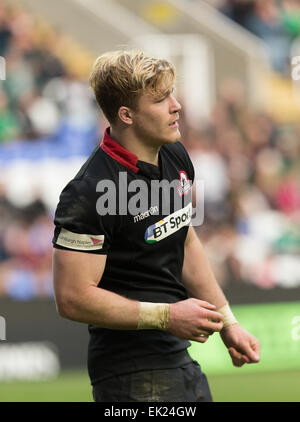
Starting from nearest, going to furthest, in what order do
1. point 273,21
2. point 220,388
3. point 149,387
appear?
point 149,387, point 220,388, point 273,21

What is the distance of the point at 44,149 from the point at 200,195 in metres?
3.23

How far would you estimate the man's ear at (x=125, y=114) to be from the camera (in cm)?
343

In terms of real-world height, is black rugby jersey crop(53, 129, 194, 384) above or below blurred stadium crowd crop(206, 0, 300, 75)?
below

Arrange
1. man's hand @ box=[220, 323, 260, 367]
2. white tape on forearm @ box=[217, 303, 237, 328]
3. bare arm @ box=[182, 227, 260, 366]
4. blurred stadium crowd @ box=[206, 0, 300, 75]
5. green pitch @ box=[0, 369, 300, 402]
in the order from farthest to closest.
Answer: blurred stadium crowd @ box=[206, 0, 300, 75] → green pitch @ box=[0, 369, 300, 402] → bare arm @ box=[182, 227, 260, 366] → white tape on forearm @ box=[217, 303, 237, 328] → man's hand @ box=[220, 323, 260, 367]

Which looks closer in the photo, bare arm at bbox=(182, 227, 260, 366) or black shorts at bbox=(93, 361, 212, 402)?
black shorts at bbox=(93, 361, 212, 402)

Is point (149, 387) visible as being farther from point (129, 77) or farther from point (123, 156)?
point (129, 77)

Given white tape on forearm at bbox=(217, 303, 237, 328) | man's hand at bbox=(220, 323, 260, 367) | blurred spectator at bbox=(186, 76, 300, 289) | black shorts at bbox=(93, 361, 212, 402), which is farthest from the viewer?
blurred spectator at bbox=(186, 76, 300, 289)

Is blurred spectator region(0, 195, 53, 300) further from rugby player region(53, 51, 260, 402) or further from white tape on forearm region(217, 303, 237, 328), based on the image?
rugby player region(53, 51, 260, 402)

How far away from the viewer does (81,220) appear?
10.6ft

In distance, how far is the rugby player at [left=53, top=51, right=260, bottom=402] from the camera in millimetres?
3234

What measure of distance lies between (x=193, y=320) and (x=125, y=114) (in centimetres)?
94

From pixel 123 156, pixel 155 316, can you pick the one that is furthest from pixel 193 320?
pixel 123 156

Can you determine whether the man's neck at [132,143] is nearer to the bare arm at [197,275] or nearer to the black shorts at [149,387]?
the bare arm at [197,275]

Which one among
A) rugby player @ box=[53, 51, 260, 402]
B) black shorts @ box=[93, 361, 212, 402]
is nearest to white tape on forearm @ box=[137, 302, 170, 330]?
rugby player @ box=[53, 51, 260, 402]
